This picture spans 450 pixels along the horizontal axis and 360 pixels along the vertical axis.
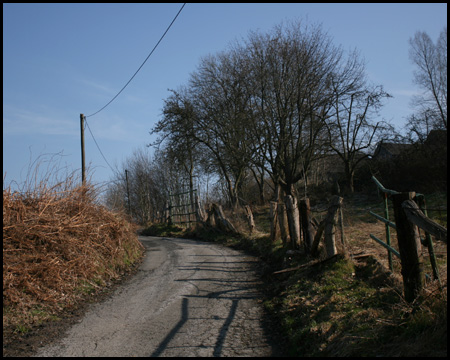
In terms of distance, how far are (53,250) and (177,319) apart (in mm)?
3240

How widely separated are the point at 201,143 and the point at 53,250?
2158 centimetres

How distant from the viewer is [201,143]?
2894cm

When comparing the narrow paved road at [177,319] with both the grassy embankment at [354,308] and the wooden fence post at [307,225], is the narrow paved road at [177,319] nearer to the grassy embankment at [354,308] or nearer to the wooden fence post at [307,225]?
the grassy embankment at [354,308]

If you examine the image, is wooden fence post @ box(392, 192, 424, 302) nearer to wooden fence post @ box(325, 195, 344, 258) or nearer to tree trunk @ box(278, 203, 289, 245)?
wooden fence post @ box(325, 195, 344, 258)

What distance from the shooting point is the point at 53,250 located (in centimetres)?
779

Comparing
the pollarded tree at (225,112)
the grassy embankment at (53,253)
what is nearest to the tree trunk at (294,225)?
the grassy embankment at (53,253)

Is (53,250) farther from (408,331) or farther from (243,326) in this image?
(408,331)

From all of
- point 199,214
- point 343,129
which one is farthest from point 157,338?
point 343,129

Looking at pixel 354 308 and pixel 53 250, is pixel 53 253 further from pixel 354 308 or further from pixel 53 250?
pixel 354 308

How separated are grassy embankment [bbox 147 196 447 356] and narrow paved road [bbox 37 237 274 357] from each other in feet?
1.58

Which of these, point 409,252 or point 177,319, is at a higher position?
point 409,252

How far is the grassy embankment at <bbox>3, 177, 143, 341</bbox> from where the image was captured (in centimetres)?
628

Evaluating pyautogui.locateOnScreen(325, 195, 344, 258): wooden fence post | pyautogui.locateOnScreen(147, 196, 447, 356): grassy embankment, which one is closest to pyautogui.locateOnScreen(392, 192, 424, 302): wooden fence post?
pyautogui.locateOnScreen(147, 196, 447, 356): grassy embankment

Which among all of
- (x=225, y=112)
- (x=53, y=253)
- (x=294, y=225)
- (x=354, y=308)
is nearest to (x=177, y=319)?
(x=354, y=308)
